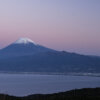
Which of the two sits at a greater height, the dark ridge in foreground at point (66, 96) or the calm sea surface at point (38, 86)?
the calm sea surface at point (38, 86)

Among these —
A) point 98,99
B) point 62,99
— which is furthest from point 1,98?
point 98,99

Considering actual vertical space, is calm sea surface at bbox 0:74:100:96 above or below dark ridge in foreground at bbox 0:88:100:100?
above

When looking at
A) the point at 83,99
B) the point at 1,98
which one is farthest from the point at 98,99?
the point at 1,98

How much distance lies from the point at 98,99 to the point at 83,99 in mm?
1015

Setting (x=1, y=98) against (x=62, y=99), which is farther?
(x=62, y=99)

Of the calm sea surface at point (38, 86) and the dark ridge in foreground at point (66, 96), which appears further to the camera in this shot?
the calm sea surface at point (38, 86)

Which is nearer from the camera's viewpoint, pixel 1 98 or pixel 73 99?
pixel 1 98

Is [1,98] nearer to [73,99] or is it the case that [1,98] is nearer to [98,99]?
[73,99]

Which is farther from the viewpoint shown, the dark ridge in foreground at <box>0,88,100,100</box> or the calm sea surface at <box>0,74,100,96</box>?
the calm sea surface at <box>0,74,100,96</box>

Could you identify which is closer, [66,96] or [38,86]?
[66,96]

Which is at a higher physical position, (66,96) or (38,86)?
(38,86)

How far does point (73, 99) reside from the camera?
2289 cm

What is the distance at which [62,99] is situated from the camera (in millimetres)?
22922

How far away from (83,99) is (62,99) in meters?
1.35
